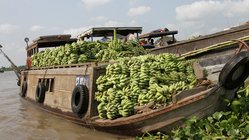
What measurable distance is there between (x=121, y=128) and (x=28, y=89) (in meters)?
8.20

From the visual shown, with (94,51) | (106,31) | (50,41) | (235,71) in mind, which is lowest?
(235,71)

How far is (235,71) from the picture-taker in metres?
4.83

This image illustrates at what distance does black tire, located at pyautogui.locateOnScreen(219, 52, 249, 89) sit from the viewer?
4.71 m

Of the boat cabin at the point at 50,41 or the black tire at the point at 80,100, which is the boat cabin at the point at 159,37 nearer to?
the boat cabin at the point at 50,41

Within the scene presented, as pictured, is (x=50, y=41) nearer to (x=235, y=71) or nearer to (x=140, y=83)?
(x=140, y=83)

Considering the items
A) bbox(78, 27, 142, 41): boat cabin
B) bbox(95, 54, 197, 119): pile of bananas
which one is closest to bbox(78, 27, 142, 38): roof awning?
bbox(78, 27, 142, 41): boat cabin

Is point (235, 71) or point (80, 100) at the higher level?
point (235, 71)

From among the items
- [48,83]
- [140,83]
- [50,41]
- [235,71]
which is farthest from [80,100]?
[50,41]

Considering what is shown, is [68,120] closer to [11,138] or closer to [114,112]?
[11,138]

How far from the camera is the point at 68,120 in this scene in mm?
8445

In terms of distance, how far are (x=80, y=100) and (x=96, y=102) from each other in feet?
1.30

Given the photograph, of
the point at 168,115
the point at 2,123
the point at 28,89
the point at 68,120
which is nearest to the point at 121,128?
the point at 168,115

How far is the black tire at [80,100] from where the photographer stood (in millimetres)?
7047

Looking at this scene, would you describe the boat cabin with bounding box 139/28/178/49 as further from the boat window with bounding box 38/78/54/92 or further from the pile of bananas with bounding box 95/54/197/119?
the pile of bananas with bounding box 95/54/197/119
